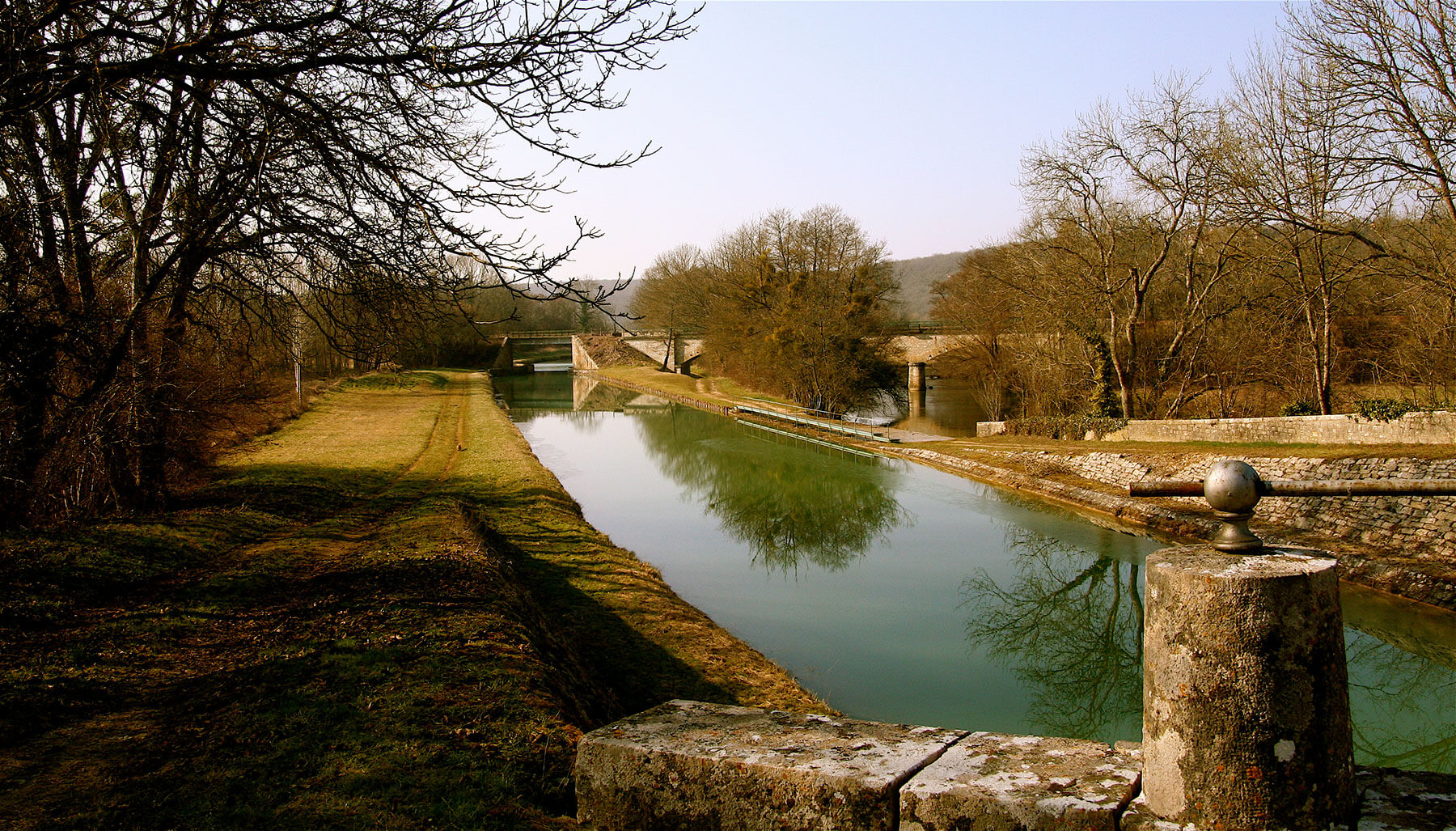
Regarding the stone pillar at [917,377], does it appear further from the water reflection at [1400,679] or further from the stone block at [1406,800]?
the stone block at [1406,800]

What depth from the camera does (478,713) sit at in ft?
14.7

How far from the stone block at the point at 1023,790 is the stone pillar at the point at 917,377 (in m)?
47.4

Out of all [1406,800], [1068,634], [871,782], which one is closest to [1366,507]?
[1068,634]

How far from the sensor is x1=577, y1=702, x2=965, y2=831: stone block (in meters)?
2.50

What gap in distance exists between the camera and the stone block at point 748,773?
2.50 meters

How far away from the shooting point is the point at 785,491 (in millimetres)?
20922

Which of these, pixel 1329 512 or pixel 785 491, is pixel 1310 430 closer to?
pixel 1329 512

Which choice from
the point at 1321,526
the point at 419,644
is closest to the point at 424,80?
the point at 419,644

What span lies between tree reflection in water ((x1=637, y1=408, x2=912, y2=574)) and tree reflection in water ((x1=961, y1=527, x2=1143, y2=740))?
9.36ft

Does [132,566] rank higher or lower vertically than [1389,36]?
lower

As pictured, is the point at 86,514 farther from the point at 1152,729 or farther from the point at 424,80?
the point at 1152,729

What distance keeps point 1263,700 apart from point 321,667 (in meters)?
4.59

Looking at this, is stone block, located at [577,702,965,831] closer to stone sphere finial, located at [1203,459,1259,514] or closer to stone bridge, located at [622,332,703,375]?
stone sphere finial, located at [1203,459,1259,514]

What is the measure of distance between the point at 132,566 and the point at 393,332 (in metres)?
2.82
